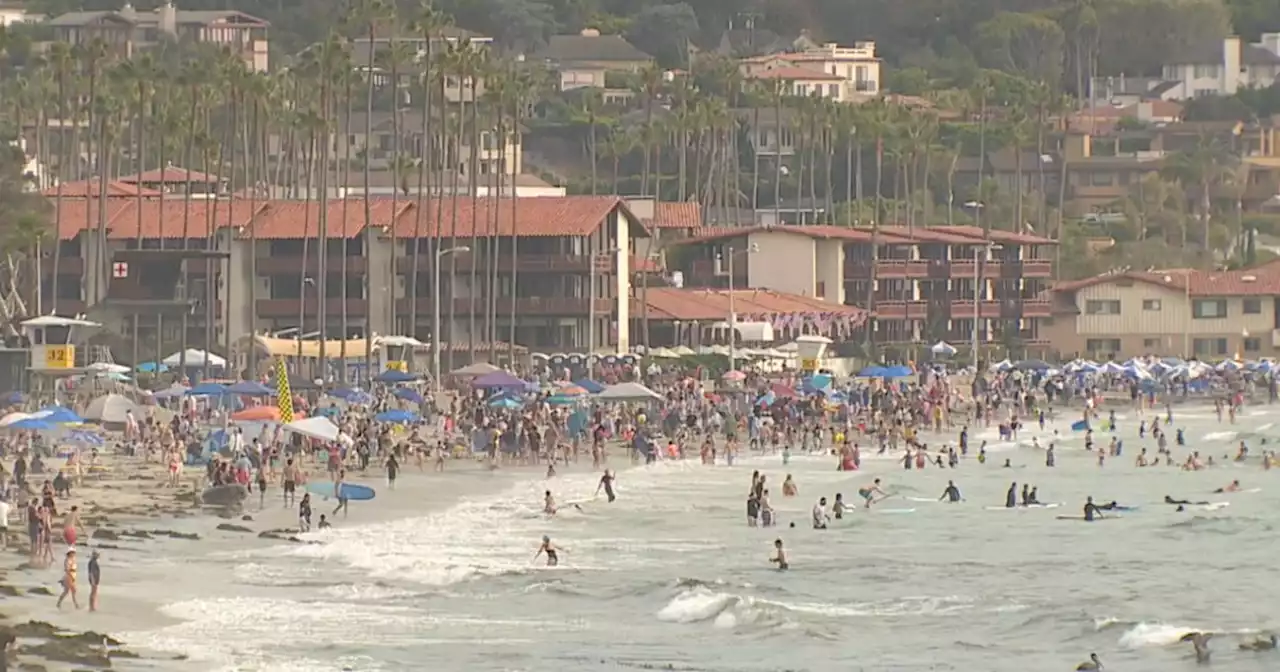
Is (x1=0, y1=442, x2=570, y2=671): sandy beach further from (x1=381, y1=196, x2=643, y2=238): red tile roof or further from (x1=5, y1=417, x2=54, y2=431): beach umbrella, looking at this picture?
(x1=381, y1=196, x2=643, y2=238): red tile roof

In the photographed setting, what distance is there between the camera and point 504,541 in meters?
48.8

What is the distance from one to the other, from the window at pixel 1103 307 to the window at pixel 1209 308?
3.46 meters

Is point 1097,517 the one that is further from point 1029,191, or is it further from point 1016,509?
point 1029,191

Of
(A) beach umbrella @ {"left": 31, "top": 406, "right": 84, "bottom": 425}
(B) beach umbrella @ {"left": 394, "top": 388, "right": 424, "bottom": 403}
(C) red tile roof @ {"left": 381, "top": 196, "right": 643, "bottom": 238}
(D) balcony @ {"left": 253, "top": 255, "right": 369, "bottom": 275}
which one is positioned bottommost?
(A) beach umbrella @ {"left": 31, "top": 406, "right": 84, "bottom": 425}

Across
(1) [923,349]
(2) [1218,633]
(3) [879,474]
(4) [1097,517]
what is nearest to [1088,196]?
(1) [923,349]

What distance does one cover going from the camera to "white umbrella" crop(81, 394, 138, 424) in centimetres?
5916

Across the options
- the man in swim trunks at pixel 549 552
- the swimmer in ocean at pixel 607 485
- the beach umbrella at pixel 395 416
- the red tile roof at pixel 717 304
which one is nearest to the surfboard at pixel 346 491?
the swimmer in ocean at pixel 607 485

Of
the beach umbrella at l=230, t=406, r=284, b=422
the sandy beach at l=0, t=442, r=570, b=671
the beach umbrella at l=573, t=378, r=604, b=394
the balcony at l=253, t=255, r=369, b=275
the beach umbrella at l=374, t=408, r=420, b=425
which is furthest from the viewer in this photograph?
the balcony at l=253, t=255, r=369, b=275

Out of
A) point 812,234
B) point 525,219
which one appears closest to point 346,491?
point 525,219

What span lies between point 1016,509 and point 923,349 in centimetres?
5544

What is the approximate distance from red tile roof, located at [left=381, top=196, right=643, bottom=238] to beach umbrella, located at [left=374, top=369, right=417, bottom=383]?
15866 mm

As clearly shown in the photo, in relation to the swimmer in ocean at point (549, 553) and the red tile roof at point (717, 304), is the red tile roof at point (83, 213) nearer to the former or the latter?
the red tile roof at point (717, 304)

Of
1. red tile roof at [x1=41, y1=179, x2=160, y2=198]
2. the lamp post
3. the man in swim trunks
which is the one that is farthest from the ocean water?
red tile roof at [x1=41, y1=179, x2=160, y2=198]

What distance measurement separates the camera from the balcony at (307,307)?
316ft
